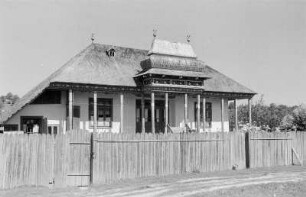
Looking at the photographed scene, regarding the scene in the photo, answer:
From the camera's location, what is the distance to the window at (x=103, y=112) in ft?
95.8

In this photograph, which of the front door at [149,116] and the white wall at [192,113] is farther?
the white wall at [192,113]

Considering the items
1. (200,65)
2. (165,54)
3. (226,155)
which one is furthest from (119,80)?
(226,155)

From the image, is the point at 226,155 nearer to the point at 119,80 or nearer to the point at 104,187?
the point at 104,187

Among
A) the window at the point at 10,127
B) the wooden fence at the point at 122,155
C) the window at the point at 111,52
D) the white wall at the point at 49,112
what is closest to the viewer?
the wooden fence at the point at 122,155

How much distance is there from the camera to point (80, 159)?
648 inches

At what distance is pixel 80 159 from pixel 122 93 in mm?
12636

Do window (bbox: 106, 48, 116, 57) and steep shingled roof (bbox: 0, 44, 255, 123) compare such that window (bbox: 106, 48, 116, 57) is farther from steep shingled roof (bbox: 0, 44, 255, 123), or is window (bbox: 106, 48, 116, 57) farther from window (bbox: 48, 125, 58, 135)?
window (bbox: 48, 125, 58, 135)

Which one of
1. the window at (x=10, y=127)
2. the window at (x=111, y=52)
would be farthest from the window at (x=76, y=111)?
the window at (x=111, y=52)

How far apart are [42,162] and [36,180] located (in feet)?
2.39

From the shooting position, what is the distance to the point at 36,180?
15.5 meters

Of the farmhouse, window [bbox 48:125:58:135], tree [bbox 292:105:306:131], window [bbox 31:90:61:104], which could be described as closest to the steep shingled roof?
the farmhouse

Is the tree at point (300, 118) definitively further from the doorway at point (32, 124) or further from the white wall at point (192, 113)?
the doorway at point (32, 124)

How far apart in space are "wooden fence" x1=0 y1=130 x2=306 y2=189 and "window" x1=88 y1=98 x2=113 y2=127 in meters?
11.1

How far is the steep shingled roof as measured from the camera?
27.2 m
